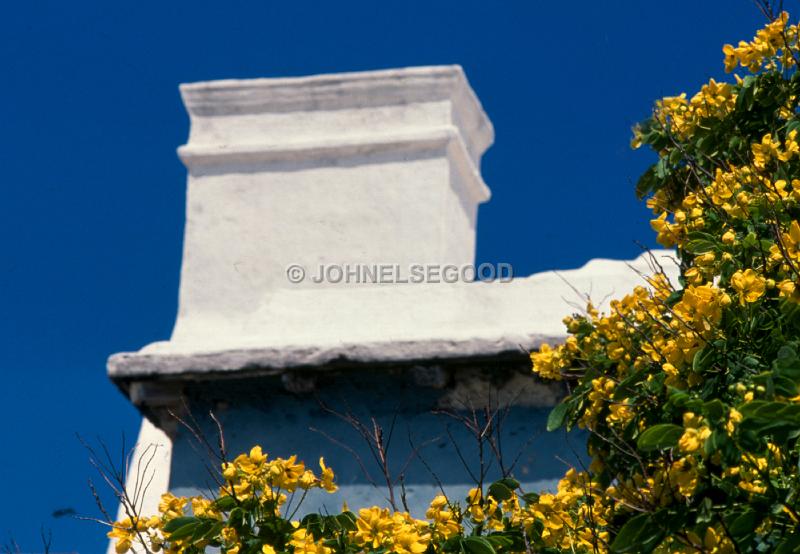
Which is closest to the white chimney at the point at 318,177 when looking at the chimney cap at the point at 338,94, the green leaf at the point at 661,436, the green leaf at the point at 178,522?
the chimney cap at the point at 338,94

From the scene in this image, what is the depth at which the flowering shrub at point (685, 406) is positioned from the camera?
8.70 ft

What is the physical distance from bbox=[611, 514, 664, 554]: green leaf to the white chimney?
14.8ft

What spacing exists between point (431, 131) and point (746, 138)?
3.54 metres

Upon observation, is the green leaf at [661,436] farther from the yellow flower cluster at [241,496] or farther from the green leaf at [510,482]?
the green leaf at [510,482]

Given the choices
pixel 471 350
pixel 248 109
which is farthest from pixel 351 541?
pixel 248 109

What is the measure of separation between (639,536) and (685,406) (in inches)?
13.6

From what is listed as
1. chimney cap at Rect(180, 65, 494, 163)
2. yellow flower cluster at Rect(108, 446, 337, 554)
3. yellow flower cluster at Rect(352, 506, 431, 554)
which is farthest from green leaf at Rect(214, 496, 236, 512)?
chimney cap at Rect(180, 65, 494, 163)

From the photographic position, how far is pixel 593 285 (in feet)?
22.4

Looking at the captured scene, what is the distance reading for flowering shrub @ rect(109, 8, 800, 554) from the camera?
2.65 m

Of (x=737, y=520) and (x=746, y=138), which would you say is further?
(x=746, y=138)

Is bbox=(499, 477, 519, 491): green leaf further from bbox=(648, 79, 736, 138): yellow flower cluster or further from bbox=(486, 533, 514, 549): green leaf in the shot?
bbox=(648, 79, 736, 138): yellow flower cluster

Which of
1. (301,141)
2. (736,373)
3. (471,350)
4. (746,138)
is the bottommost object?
(736,373)

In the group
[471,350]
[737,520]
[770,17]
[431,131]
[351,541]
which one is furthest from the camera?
[431,131]

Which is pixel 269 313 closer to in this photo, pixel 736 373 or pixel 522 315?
pixel 522 315
